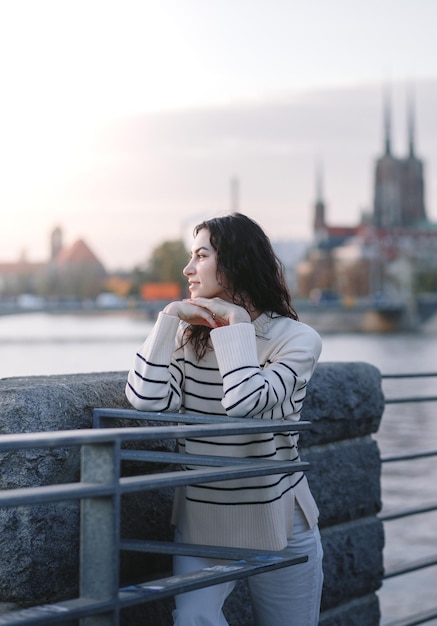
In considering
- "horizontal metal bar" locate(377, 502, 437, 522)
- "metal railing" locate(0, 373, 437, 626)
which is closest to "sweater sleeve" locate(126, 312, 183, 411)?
"metal railing" locate(0, 373, 437, 626)

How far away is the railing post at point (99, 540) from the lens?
1816mm

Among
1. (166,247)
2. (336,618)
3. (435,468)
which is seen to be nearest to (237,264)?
(336,618)

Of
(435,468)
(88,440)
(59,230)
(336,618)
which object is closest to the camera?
(88,440)

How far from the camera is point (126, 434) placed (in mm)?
1822

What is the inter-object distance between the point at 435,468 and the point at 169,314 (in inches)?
473

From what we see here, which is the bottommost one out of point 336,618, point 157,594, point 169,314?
point 336,618

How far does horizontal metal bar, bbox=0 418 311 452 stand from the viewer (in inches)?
65.6

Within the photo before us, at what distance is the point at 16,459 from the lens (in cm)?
239

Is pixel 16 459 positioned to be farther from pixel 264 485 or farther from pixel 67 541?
pixel 264 485

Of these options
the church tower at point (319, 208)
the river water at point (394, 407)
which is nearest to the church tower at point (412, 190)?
the church tower at point (319, 208)

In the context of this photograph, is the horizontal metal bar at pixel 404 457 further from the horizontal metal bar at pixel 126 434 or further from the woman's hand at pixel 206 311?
the horizontal metal bar at pixel 126 434

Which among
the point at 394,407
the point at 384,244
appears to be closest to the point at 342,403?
the point at 394,407

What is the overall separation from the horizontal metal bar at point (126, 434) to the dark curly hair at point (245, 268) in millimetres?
358

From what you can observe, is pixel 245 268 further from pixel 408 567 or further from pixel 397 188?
pixel 397 188
